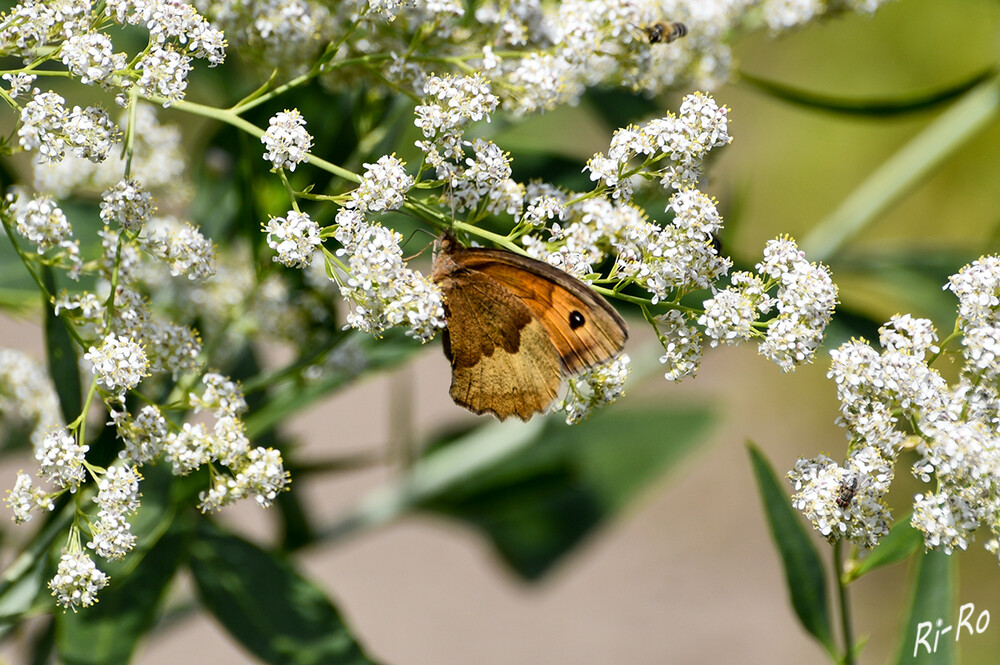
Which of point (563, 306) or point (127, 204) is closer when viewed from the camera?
point (127, 204)

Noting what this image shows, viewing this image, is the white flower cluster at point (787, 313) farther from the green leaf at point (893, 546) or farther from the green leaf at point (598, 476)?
the green leaf at point (598, 476)

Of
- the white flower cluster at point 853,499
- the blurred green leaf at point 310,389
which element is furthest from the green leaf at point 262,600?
the white flower cluster at point 853,499

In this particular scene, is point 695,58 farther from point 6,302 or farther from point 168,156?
point 6,302

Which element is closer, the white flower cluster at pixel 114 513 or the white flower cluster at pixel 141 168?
the white flower cluster at pixel 114 513

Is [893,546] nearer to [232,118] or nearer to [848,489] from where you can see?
[848,489]

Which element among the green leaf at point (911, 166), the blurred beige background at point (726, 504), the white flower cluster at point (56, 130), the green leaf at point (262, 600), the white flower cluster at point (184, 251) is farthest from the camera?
the blurred beige background at point (726, 504)

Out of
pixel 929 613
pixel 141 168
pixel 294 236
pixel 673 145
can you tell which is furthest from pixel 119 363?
pixel 929 613
